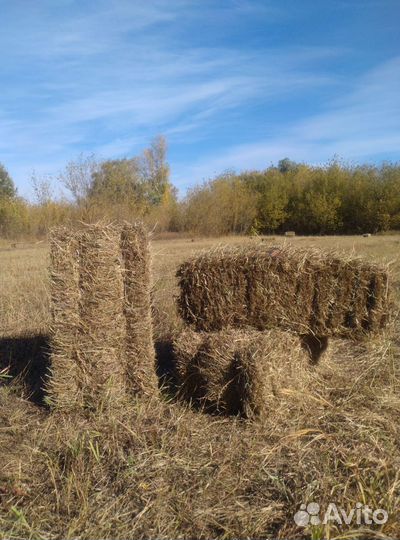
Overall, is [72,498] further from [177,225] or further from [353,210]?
[353,210]

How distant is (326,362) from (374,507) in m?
2.50

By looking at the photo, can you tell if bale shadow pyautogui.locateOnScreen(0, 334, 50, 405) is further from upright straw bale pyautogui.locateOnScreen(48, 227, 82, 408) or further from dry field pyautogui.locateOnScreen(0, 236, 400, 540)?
upright straw bale pyautogui.locateOnScreen(48, 227, 82, 408)

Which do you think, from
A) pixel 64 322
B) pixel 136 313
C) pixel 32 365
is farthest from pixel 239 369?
pixel 32 365

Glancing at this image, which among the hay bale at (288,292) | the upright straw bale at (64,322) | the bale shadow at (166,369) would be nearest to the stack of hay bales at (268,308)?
the hay bale at (288,292)

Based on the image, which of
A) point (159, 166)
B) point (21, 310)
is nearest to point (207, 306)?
point (21, 310)

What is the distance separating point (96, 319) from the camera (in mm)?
4387

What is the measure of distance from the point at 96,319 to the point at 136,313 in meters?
0.36

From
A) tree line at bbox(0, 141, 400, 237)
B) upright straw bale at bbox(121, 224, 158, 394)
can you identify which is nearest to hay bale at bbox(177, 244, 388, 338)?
upright straw bale at bbox(121, 224, 158, 394)

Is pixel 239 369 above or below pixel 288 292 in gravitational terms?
below

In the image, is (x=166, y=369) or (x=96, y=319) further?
(x=166, y=369)

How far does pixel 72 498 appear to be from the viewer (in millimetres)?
3016

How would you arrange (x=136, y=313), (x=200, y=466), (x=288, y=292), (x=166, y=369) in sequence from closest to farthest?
(x=200, y=466) < (x=136, y=313) < (x=288, y=292) < (x=166, y=369)

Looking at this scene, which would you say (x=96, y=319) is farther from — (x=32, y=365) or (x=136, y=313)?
(x=32, y=365)

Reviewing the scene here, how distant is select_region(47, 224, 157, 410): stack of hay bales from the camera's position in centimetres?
434
